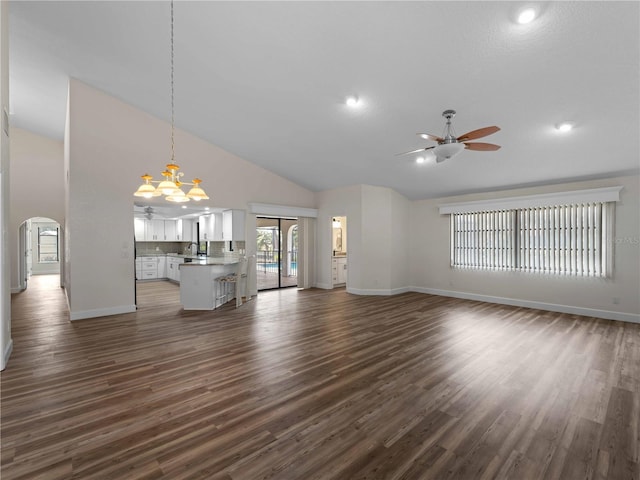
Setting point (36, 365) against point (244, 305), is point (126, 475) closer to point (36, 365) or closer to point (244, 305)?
point (36, 365)

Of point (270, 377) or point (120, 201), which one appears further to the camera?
point (120, 201)

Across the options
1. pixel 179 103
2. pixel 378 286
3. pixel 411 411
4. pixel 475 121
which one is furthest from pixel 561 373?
pixel 179 103

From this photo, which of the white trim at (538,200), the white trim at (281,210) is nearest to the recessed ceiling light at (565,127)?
the white trim at (538,200)

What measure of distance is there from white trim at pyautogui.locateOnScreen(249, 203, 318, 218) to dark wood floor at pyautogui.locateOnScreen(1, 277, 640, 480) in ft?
11.3

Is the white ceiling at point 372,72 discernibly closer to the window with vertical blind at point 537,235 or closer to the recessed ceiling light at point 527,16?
the recessed ceiling light at point 527,16

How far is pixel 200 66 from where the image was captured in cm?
416

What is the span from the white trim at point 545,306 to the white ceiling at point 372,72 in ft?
8.29

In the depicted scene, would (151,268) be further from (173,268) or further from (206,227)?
(206,227)

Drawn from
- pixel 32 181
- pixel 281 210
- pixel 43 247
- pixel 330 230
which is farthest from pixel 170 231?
pixel 43 247

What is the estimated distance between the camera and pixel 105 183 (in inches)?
218

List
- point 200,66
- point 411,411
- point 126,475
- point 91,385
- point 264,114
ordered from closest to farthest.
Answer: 1. point 126,475
2. point 411,411
3. point 91,385
4. point 200,66
5. point 264,114

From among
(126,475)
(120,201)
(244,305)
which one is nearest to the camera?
(126,475)

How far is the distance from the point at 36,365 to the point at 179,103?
173 inches

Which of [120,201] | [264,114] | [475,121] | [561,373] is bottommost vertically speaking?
[561,373]
